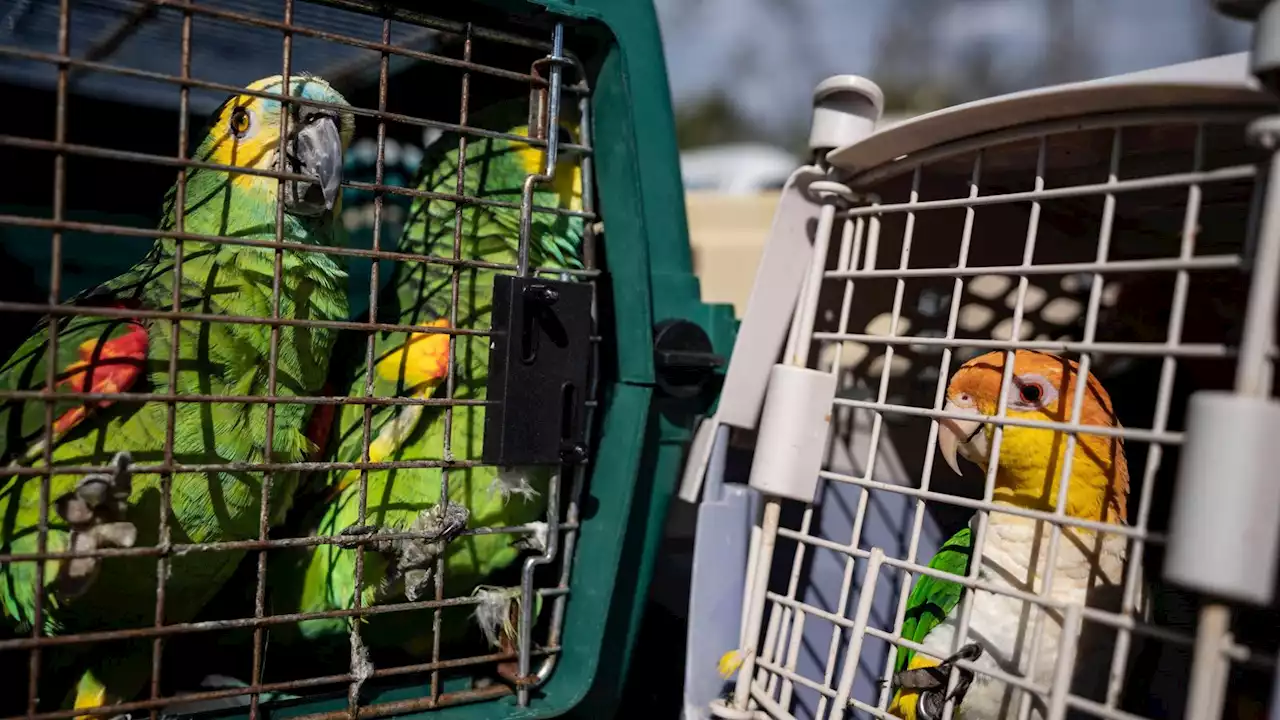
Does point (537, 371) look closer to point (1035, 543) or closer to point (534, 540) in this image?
point (534, 540)

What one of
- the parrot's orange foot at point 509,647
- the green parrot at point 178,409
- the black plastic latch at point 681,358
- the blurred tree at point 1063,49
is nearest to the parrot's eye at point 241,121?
the green parrot at point 178,409

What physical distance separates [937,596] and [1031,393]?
0.31m

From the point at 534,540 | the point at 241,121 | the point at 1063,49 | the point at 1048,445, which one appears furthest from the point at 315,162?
the point at 1063,49

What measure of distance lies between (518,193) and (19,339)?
835 mm

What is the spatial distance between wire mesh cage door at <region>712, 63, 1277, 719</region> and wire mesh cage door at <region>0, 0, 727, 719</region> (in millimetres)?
291

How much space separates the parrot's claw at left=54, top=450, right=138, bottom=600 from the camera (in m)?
0.85

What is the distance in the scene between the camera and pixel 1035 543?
1.08 metres

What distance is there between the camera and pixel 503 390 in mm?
998

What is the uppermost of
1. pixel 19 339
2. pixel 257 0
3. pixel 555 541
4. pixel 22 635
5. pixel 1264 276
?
pixel 257 0

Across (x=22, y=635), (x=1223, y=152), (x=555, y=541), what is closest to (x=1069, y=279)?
(x=1223, y=152)

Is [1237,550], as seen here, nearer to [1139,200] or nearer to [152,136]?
[1139,200]

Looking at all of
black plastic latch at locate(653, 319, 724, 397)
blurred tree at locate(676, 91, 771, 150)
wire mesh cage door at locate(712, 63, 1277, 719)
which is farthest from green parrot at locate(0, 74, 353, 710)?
blurred tree at locate(676, 91, 771, 150)

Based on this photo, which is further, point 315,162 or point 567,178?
point 567,178

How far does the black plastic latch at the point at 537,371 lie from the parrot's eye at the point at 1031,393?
570 mm
